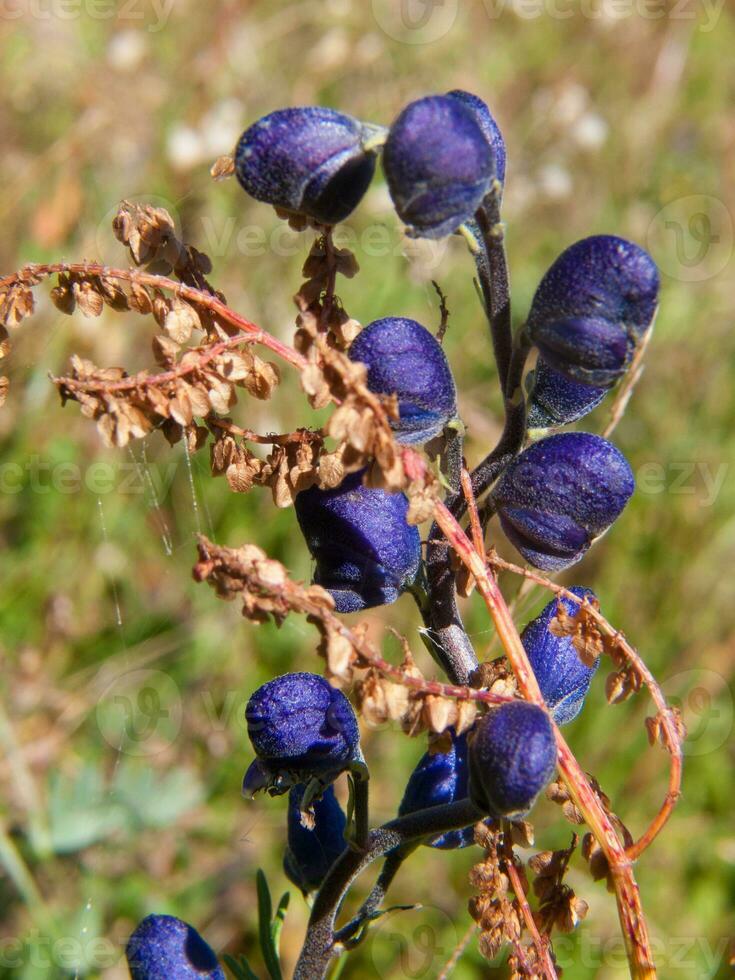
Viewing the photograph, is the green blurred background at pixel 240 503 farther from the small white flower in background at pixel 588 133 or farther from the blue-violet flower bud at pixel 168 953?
the blue-violet flower bud at pixel 168 953

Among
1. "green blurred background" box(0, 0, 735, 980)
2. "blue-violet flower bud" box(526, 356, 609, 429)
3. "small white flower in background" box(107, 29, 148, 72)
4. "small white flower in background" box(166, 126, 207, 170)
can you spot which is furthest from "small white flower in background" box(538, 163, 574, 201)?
"blue-violet flower bud" box(526, 356, 609, 429)

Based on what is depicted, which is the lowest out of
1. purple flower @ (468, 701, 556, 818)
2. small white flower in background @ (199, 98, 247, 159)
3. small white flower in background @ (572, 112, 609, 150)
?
purple flower @ (468, 701, 556, 818)

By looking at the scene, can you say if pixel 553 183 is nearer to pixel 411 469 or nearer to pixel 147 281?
pixel 147 281

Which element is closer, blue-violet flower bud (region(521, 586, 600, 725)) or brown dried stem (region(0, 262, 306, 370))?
brown dried stem (region(0, 262, 306, 370))

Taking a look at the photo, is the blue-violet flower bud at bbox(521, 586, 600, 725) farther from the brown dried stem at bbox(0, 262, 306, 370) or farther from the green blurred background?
the green blurred background

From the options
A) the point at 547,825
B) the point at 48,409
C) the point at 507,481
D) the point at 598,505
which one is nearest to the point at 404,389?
the point at 507,481

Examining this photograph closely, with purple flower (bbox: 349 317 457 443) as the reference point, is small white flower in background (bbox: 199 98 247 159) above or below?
above

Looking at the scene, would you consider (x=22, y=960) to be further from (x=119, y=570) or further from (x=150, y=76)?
(x=150, y=76)
